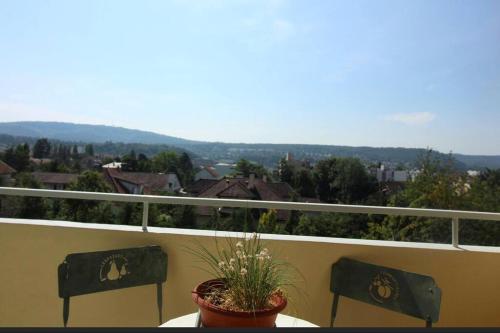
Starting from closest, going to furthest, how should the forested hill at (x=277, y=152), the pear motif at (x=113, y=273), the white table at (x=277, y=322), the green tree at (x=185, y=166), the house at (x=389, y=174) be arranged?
the white table at (x=277, y=322) < the pear motif at (x=113, y=273) < the house at (x=389, y=174) < the forested hill at (x=277, y=152) < the green tree at (x=185, y=166)

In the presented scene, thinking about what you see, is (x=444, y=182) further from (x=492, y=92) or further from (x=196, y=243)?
(x=196, y=243)

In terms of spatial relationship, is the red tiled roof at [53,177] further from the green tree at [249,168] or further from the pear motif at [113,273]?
the pear motif at [113,273]

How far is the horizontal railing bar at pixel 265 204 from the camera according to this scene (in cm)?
229

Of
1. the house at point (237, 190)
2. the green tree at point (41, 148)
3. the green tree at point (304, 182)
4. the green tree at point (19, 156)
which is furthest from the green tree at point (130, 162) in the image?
the green tree at point (304, 182)

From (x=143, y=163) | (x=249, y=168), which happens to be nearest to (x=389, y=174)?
(x=249, y=168)

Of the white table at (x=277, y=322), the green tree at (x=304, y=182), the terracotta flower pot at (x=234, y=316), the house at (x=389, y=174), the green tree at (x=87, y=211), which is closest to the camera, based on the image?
the terracotta flower pot at (x=234, y=316)

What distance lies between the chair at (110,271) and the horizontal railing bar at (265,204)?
0.30m

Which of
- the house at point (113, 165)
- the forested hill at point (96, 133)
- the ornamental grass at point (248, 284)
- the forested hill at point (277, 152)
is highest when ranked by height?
the forested hill at point (96, 133)

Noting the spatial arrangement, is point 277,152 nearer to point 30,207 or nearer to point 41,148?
point 41,148

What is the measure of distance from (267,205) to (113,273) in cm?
92

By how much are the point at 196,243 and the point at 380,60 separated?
10289 mm

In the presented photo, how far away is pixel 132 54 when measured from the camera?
570 inches

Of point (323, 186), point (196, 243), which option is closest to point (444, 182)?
point (323, 186)

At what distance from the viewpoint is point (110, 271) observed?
2062mm
